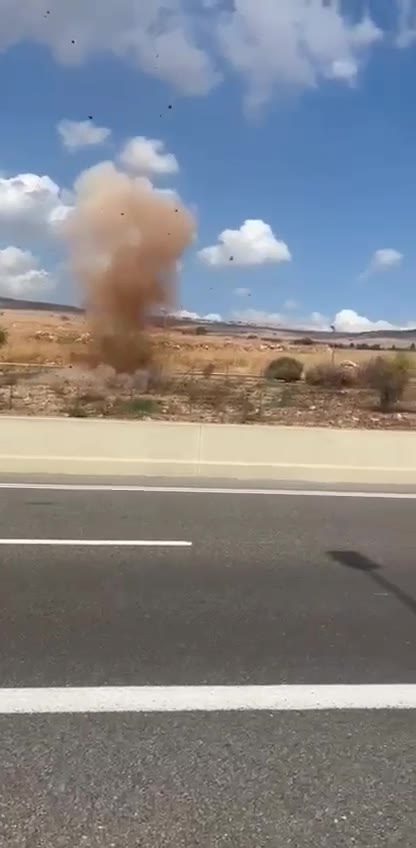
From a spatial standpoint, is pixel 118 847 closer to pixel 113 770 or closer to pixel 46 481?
pixel 113 770

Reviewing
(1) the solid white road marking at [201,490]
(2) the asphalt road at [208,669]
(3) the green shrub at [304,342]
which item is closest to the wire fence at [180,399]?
(1) the solid white road marking at [201,490]

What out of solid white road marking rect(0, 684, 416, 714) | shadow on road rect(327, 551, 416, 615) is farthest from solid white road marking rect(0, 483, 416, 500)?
solid white road marking rect(0, 684, 416, 714)

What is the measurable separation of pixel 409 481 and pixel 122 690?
8.71 m

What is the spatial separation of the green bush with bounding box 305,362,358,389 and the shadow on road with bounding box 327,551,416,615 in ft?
83.5

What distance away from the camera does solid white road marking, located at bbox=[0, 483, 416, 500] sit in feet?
36.2

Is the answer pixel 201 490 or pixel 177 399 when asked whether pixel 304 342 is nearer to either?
pixel 177 399

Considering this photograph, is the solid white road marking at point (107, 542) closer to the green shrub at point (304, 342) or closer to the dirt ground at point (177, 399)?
the dirt ground at point (177, 399)

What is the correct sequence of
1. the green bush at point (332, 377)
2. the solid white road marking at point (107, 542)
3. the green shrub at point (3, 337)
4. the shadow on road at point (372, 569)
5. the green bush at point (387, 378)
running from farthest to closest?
the green shrub at point (3, 337)
the green bush at point (332, 377)
the green bush at point (387, 378)
the solid white road marking at point (107, 542)
the shadow on road at point (372, 569)

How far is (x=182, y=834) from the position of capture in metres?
3.18

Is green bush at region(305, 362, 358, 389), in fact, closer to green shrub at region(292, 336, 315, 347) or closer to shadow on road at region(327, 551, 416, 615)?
shadow on road at region(327, 551, 416, 615)

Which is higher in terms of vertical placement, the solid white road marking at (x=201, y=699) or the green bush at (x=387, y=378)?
the green bush at (x=387, y=378)

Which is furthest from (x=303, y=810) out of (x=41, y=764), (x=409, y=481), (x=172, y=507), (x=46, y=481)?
(x=409, y=481)

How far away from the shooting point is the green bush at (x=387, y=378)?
27062 millimetres

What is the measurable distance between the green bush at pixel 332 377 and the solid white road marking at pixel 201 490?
21.7 m
